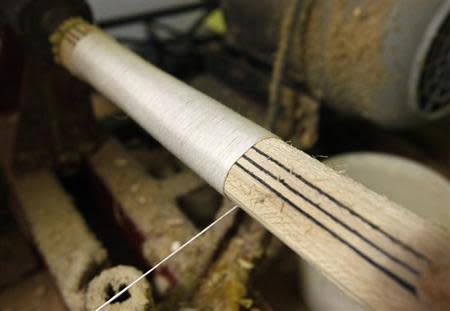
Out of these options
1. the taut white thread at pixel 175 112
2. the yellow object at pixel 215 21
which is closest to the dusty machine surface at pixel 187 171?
the taut white thread at pixel 175 112

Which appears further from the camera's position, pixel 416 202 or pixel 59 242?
pixel 416 202

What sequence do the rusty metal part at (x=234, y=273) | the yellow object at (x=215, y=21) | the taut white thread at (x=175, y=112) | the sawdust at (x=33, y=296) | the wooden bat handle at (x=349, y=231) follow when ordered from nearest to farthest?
the wooden bat handle at (x=349, y=231) → the taut white thread at (x=175, y=112) → the rusty metal part at (x=234, y=273) → the sawdust at (x=33, y=296) → the yellow object at (x=215, y=21)

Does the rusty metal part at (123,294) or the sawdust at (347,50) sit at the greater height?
the sawdust at (347,50)

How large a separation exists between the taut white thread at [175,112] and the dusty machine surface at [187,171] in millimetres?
189

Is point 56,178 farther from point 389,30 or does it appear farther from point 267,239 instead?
point 389,30

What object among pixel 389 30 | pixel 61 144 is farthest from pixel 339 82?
pixel 61 144

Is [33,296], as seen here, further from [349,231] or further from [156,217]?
[349,231]

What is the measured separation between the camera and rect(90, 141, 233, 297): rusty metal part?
2.44 ft

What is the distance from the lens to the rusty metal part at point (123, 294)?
0.49 m

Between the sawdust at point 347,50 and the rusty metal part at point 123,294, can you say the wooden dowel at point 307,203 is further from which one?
the sawdust at point 347,50

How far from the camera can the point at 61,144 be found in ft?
3.36

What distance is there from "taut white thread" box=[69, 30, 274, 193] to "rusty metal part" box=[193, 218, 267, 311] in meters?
0.28

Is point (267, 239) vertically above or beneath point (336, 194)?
beneath

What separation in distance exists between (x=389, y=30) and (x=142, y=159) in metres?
0.87
